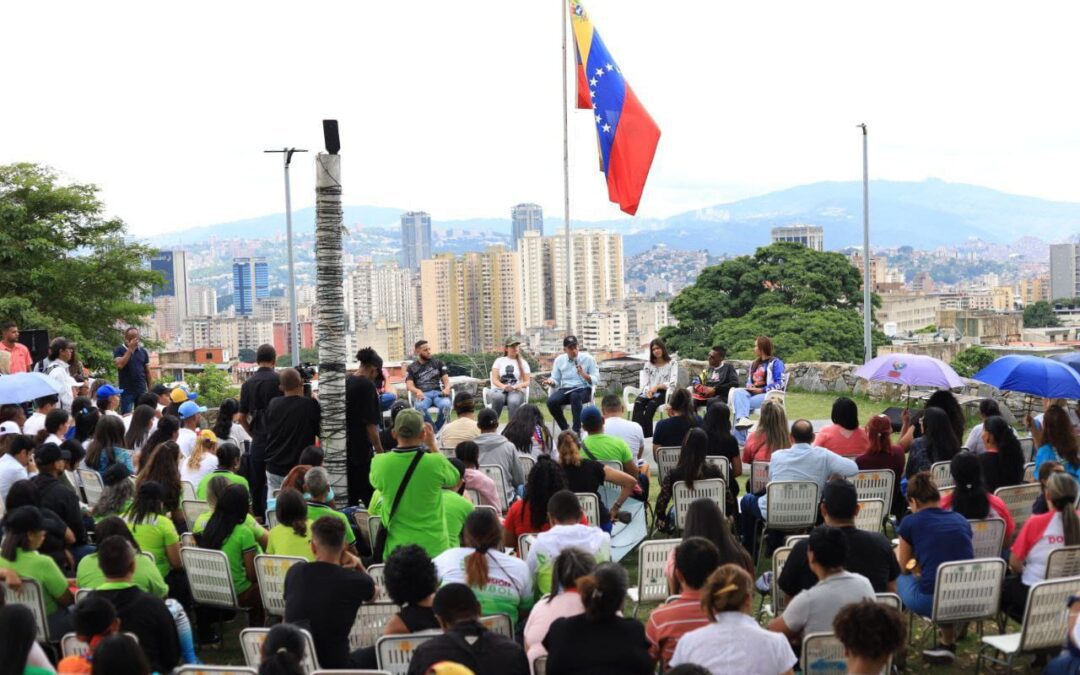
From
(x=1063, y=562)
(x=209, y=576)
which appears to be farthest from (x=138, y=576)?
(x=1063, y=562)

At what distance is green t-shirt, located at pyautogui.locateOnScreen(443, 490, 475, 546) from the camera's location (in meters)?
7.23

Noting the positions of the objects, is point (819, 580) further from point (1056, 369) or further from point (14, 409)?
point (14, 409)

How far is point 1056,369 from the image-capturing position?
10297 millimetres

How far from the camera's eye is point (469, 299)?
188 m

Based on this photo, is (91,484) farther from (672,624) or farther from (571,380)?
(571,380)

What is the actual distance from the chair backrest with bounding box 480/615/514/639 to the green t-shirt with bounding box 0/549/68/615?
257cm

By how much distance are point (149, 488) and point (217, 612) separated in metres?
0.93

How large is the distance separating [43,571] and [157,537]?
0.83 meters

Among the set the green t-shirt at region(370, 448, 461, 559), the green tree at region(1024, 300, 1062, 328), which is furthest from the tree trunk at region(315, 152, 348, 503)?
the green tree at region(1024, 300, 1062, 328)

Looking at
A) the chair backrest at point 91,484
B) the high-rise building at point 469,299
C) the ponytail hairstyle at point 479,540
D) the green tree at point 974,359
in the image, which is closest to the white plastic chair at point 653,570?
the ponytail hairstyle at point 479,540

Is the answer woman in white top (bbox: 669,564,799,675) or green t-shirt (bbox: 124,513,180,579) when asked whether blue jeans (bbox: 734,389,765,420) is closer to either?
green t-shirt (bbox: 124,513,180,579)

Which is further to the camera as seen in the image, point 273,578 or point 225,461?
point 225,461

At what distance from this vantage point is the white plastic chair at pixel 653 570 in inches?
263

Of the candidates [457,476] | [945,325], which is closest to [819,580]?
[457,476]
